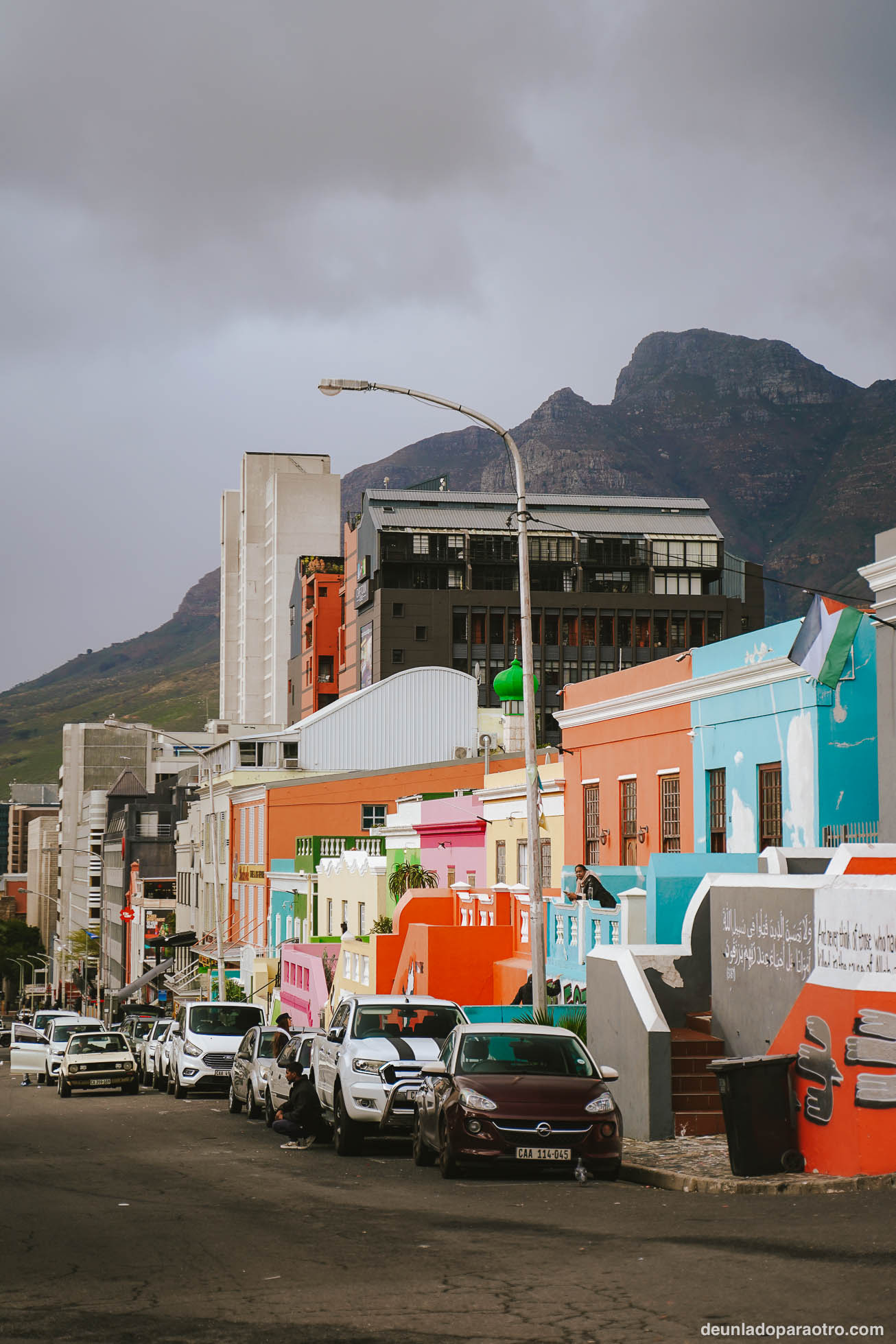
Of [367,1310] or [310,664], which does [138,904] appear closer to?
[310,664]

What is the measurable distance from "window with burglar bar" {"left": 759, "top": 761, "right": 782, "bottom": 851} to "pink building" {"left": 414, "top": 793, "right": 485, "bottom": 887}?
38.6ft

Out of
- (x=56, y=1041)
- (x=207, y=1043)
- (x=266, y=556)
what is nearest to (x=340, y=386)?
(x=207, y=1043)

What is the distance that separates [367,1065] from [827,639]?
342 inches

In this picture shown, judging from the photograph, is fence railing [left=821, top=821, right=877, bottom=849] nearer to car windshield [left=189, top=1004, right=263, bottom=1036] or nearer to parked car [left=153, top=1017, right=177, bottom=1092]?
car windshield [left=189, top=1004, right=263, bottom=1036]

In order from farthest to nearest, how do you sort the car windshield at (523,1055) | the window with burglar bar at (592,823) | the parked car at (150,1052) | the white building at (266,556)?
the white building at (266,556) → the parked car at (150,1052) → the window with burglar bar at (592,823) → the car windshield at (523,1055)

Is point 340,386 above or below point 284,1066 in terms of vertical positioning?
above

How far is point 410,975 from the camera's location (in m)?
32.6

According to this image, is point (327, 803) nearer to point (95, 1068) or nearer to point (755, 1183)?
point (95, 1068)

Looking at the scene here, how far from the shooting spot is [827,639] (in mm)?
21688

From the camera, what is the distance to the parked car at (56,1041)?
4028 cm

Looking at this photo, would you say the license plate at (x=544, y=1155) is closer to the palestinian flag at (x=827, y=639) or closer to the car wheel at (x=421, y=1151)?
the car wheel at (x=421, y=1151)

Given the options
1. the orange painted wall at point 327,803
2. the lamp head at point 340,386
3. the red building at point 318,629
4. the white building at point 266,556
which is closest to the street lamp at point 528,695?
the lamp head at point 340,386

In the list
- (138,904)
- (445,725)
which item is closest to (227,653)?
(138,904)

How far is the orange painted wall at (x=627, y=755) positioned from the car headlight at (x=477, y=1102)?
12478 millimetres
